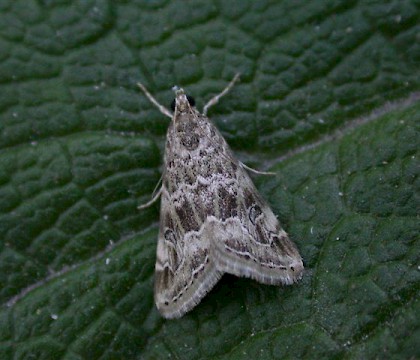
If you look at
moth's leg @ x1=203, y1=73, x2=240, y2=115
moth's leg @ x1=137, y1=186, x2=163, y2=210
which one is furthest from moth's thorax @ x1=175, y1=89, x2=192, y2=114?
moth's leg @ x1=137, y1=186, x2=163, y2=210

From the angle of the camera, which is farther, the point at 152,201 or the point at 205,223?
the point at 152,201

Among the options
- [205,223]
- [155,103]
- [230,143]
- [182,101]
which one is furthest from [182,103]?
[205,223]

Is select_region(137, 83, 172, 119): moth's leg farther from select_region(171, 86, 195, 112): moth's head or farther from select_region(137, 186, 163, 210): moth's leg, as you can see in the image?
select_region(137, 186, 163, 210): moth's leg

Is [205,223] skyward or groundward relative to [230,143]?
groundward

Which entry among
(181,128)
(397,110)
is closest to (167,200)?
(181,128)

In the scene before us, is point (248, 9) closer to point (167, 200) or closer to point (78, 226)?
point (167, 200)

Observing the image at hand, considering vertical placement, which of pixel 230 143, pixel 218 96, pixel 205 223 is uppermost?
pixel 218 96

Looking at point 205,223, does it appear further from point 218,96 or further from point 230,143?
point 218,96

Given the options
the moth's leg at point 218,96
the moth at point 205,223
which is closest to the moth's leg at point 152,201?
the moth at point 205,223
